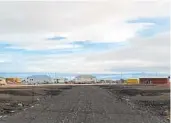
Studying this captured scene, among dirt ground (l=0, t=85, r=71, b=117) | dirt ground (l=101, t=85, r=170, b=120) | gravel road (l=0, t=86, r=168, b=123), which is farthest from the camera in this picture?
dirt ground (l=0, t=85, r=71, b=117)

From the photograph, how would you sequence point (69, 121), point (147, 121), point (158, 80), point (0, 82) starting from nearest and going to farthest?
1. point (69, 121)
2. point (147, 121)
3. point (0, 82)
4. point (158, 80)

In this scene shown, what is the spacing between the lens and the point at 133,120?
23766 millimetres

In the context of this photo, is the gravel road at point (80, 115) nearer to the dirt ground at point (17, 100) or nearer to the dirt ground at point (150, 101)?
the dirt ground at point (17, 100)

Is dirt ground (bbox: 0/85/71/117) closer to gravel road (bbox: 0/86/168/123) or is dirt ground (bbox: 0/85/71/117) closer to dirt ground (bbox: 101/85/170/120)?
gravel road (bbox: 0/86/168/123)

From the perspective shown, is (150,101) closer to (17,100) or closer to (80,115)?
(17,100)

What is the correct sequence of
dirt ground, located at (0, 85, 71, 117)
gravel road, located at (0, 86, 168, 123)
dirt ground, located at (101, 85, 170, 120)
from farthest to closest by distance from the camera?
dirt ground, located at (0, 85, 71, 117) → dirt ground, located at (101, 85, 170, 120) → gravel road, located at (0, 86, 168, 123)

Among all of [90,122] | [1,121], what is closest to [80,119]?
[90,122]

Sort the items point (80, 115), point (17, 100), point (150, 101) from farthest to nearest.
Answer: point (17, 100) < point (150, 101) < point (80, 115)

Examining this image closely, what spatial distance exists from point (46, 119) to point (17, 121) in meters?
1.75

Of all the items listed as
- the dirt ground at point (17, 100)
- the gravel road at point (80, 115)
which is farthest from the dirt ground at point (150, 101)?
the dirt ground at point (17, 100)

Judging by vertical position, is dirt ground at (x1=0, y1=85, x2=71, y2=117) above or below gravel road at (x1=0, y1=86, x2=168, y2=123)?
above

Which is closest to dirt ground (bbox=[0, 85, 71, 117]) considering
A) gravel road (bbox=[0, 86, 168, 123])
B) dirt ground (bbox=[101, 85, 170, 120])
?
gravel road (bbox=[0, 86, 168, 123])

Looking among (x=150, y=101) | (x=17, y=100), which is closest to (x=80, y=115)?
(x=150, y=101)

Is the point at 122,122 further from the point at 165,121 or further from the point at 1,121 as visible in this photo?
the point at 1,121
